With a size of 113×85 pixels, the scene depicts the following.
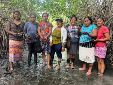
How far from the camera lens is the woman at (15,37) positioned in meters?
9.59

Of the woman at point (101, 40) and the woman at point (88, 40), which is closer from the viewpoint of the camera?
the woman at point (101, 40)

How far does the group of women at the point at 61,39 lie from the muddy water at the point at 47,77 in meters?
0.29

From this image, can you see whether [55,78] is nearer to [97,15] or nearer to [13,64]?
[13,64]

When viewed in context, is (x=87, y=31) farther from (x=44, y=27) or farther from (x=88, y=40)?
(x=44, y=27)

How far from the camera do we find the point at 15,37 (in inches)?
382

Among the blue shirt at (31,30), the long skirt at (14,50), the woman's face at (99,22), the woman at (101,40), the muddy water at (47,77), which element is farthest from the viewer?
the blue shirt at (31,30)

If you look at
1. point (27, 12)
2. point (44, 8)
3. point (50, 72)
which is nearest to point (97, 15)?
point (50, 72)

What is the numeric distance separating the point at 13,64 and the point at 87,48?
2.48 m

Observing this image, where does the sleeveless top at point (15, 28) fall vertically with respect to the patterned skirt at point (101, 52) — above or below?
above

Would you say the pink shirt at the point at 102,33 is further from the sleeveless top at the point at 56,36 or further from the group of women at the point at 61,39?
the sleeveless top at the point at 56,36

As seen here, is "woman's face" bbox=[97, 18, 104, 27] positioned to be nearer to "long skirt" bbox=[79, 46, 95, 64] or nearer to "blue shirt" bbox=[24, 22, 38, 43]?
"long skirt" bbox=[79, 46, 95, 64]

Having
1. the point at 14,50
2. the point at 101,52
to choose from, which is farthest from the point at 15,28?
the point at 101,52

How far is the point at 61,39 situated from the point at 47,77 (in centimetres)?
149

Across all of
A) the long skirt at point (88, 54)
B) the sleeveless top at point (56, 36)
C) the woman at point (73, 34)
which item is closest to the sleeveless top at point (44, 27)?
the sleeveless top at point (56, 36)
